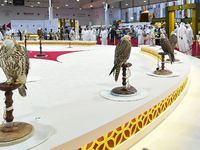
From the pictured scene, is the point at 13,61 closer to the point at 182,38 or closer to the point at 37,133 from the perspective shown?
the point at 37,133

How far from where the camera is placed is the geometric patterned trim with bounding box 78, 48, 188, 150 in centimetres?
180

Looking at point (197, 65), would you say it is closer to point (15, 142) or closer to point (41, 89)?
point (41, 89)

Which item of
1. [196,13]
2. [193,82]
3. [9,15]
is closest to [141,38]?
[196,13]

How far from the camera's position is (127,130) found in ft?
6.85

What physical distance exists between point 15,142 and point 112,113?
0.87 meters

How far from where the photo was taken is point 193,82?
14.8 feet

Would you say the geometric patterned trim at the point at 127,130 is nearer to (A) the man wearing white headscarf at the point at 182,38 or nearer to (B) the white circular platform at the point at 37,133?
(B) the white circular platform at the point at 37,133

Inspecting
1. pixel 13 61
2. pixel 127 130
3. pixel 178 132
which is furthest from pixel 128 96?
pixel 13 61

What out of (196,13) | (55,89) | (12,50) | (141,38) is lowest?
(55,89)

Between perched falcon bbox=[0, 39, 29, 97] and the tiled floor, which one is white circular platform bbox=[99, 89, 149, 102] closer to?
the tiled floor

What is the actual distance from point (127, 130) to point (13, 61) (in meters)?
1.20

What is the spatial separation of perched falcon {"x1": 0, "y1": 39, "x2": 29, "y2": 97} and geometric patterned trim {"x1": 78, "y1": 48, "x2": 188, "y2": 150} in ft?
2.33

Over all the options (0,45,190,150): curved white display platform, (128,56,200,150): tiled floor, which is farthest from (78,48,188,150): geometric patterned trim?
(128,56,200,150): tiled floor

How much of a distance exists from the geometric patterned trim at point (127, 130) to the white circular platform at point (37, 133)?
0.96 feet
